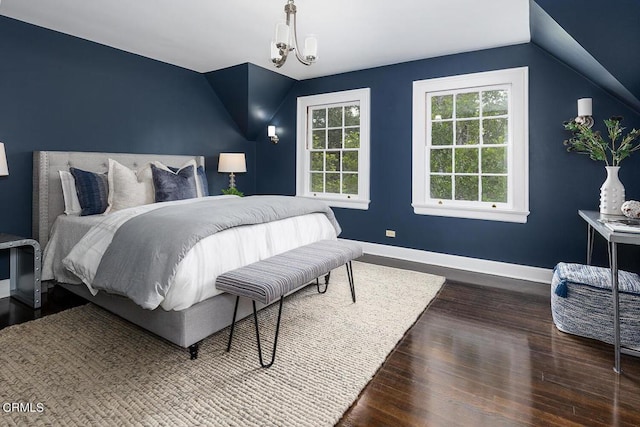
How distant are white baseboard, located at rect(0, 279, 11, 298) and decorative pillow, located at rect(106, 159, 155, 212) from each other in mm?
1069

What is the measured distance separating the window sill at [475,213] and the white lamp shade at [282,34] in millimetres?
2624

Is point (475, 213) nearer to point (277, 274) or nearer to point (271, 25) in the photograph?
point (277, 274)

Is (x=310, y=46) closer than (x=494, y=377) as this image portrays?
No

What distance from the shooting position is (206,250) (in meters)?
2.03

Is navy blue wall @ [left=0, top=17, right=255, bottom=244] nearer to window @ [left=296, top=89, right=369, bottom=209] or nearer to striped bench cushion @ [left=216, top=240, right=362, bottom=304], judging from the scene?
window @ [left=296, top=89, right=369, bottom=209]

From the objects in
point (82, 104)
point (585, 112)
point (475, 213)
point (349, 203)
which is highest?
point (82, 104)

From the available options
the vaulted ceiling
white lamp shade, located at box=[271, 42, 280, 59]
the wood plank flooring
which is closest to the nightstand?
the vaulted ceiling

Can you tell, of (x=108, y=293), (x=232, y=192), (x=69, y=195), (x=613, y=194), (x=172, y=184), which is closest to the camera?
(x=108, y=293)

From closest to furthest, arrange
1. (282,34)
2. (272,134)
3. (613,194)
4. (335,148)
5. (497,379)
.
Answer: (497,379) < (282,34) < (613,194) < (335,148) < (272,134)

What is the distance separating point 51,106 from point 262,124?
2691 mm

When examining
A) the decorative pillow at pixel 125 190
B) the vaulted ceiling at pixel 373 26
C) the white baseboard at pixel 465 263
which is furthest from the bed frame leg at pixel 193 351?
the white baseboard at pixel 465 263

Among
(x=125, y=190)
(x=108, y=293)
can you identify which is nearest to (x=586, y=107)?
(x=108, y=293)

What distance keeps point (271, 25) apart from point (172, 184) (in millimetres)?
1813

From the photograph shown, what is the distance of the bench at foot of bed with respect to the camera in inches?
73.6
